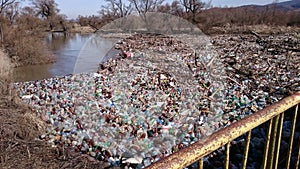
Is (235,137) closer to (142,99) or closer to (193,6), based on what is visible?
(142,99)

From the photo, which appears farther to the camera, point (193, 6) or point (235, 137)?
point (193, 6)

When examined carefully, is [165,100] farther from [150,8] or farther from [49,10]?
[49,10]

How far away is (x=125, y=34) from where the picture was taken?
62.6ft

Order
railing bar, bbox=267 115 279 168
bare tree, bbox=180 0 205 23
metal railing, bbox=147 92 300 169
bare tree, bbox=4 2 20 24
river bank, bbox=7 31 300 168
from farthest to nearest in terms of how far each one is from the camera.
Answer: bare tree, bbox=180 0 205 23
bare tree, bbox=4 2 20 24
river bank, bbox=7 31 300 168
railing bar, bbox=267 115 279 168
metal railing, bbox=147 92 300 169

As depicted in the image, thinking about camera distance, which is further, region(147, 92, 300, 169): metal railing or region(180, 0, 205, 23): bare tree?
region(180, 0, 205, 23): bare tree

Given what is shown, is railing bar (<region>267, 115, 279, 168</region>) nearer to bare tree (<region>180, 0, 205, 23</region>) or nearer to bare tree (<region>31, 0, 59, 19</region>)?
bare tree (<region>180, 0, 205, 23</region>)

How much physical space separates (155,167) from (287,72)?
6504 millimetres

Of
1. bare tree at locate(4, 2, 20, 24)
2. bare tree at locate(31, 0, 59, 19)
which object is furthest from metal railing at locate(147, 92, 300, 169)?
bare tree at locate(31, 0, 59, 19)

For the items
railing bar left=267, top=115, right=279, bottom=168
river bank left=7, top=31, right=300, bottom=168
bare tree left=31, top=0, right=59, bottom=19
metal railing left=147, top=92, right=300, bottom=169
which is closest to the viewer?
metal railing left=147, top=92, right=300, bottom=169

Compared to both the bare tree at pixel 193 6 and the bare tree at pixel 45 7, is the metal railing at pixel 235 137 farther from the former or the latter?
the bare tree at pixel 45 7

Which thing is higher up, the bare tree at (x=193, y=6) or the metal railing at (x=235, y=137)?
the bare tree at (x=193, y=6)

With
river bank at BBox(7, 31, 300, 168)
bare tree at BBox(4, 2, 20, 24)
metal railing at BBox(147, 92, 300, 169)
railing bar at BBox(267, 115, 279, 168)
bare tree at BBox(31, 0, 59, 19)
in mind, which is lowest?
river bank at BBox(7, 31, 300, 168)

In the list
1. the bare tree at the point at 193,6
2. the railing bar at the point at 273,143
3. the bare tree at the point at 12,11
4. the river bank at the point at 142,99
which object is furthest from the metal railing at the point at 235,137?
the bare tree at the point at 193,6

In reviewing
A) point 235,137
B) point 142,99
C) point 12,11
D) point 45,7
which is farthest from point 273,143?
point 45,7
